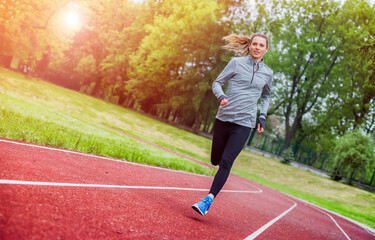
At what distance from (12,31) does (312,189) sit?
31629 millimetres

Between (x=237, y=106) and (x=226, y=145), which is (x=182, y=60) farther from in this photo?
(x=226, y=145)

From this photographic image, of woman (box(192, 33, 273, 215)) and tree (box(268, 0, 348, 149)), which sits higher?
tree (box(268, 0, 348, 149))

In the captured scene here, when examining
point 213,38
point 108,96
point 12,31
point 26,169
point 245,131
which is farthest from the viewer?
point 108,96

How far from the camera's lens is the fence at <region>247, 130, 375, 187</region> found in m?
29.6

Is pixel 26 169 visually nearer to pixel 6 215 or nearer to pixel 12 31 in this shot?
pixel 6 215

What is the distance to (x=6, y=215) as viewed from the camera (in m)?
2.59

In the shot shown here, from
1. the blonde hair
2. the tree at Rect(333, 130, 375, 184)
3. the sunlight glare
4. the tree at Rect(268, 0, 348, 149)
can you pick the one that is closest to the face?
→ the blonde hair

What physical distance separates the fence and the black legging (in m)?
27.3

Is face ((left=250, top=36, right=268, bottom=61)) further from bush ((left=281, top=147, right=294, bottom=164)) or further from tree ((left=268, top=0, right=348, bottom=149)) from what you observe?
tree ((left=268, top=0, right=348, bottom=149))

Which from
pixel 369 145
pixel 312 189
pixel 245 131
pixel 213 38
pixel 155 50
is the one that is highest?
pixel 213 38

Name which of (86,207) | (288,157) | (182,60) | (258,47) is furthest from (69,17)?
(86,207)

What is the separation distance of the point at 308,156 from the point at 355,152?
7.84 metres

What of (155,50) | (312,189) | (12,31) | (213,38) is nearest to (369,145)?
(312,189)

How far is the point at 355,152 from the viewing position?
26703 mm
